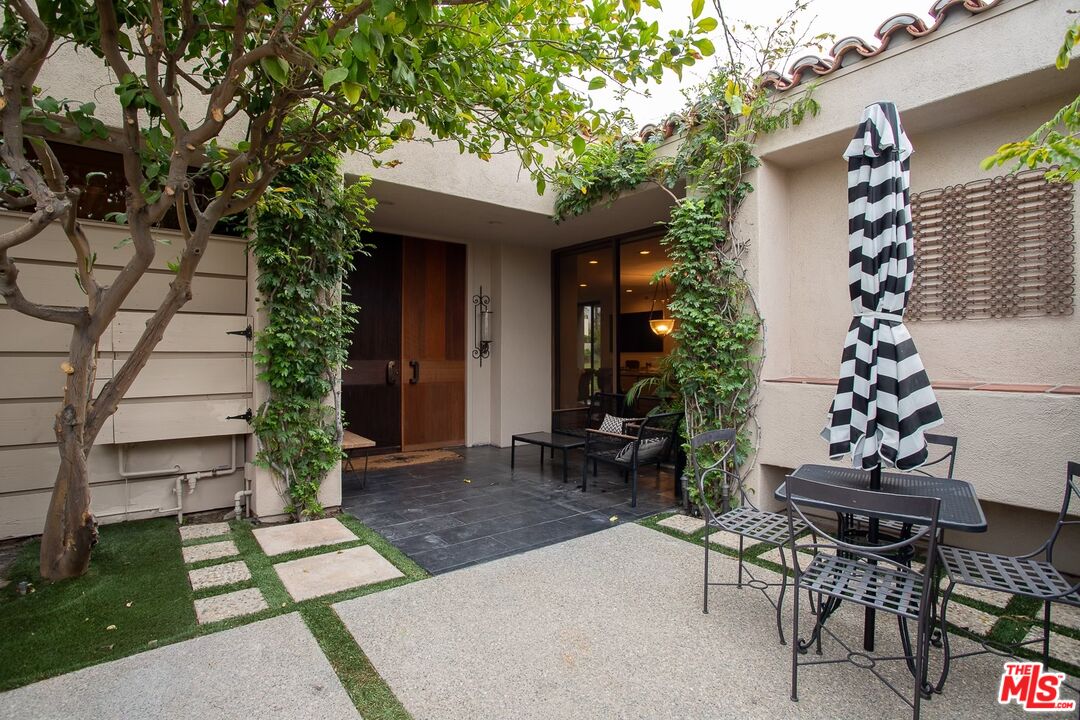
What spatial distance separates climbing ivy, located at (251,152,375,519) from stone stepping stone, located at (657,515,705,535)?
9.19ft

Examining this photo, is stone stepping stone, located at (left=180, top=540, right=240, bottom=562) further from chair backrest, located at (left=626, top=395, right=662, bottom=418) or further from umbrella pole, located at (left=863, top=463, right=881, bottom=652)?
chair backrest, located at (left=626, top=395, right=662, bottom=418)

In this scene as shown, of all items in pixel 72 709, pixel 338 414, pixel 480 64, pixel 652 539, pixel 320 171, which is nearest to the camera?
pixel 72 709

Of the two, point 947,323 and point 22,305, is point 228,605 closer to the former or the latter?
point 22,305

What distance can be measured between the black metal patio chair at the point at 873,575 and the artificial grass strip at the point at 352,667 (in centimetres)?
159

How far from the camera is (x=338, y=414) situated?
4520mm

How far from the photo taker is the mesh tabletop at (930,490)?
1.98 metres

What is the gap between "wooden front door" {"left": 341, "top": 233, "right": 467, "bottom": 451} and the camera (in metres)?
6.67

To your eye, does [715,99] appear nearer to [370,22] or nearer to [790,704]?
[370,22]

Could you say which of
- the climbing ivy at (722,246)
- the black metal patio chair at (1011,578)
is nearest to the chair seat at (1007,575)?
the black metal patio chair at (1011,578)

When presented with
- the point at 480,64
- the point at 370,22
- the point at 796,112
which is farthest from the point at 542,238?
the point at 370,22

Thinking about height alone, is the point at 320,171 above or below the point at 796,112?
below

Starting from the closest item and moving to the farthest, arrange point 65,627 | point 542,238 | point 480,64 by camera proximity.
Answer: point 65,627 < point 480,64 < point 542,238

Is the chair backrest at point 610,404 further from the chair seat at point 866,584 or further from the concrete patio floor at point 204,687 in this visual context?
the concrete patio floor at point 204,687

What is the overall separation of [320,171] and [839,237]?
427cm
